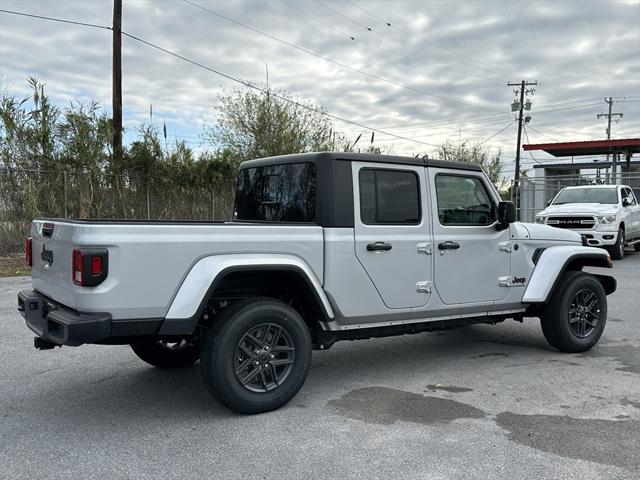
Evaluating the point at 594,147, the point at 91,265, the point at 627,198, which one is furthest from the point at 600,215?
the point at 594,147

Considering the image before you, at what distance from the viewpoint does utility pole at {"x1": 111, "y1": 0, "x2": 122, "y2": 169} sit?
53.5 feet

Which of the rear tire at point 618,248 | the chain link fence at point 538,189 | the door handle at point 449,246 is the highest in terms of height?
the chain link fence at point 538,189

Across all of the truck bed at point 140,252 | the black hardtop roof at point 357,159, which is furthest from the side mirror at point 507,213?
the truck bed at point 140,252

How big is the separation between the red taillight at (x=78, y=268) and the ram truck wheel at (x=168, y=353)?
1538 millimetres

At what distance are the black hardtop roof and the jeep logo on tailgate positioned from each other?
76.1 inches

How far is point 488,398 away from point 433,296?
0.93 metres

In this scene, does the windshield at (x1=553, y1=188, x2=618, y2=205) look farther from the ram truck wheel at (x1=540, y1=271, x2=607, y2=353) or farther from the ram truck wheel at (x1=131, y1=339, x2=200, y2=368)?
the ram truck wheel at (x1=131, y1=339, x2=200, y2=368)

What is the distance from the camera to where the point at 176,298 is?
380 cm

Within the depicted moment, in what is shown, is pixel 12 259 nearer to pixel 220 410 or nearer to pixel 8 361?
pixel 8 361

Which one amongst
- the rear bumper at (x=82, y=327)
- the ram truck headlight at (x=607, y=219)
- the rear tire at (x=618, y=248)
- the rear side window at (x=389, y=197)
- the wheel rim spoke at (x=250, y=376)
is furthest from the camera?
the rear tire at (x=618, y=248)

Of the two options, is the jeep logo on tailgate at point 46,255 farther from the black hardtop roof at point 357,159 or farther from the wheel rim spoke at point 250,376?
the black hardtop roof at point 357,159

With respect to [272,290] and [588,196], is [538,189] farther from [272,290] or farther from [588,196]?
[272,290]

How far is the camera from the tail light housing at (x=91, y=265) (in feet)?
11.6

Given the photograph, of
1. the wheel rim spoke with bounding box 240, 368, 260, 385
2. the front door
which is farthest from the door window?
the wheel rim spoke with bounding box 240, 368, 260, 385
